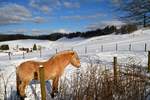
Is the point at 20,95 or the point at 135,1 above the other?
the point at 135,1

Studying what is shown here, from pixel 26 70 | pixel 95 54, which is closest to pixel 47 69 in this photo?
pixel 26 70

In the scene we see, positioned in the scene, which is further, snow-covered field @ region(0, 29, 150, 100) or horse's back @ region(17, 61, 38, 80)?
snow-covered field @ region(0, 29, 150, 100)

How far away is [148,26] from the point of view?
29.4 ft

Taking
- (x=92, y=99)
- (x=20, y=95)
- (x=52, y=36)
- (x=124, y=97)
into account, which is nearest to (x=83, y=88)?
(x=92, y=99)

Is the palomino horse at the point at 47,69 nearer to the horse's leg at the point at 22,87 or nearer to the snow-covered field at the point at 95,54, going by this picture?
the horse's leg at the point at 22,87

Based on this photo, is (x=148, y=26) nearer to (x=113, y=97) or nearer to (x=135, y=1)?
(x=135, y=1)

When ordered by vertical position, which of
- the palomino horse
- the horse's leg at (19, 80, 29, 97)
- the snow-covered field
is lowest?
the snow-covered field

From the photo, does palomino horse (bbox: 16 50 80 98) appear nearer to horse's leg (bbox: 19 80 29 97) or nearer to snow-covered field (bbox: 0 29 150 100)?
horse's leg (bbox: 19 80 29 97)

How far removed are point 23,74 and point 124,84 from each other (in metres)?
4.23

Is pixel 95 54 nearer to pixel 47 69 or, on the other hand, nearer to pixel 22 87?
pixel 47 69

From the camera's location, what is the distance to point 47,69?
32.9 feet

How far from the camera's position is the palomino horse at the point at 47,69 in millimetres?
9641

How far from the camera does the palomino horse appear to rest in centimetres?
964

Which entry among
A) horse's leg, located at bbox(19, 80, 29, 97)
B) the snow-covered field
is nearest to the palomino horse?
horse's leg, located at bbox(19, 80, 29, 97)
